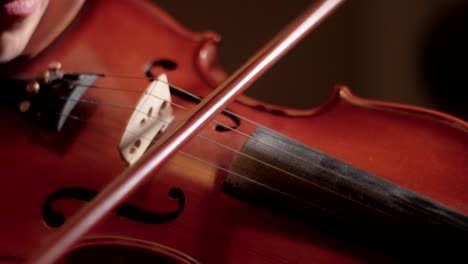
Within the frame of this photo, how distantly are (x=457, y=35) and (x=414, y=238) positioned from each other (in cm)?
87

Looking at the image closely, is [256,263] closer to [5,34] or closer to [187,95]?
[187,95]

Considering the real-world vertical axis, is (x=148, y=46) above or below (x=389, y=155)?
above

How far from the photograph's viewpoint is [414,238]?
0.51 meters

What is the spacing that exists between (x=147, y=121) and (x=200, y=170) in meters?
0.10

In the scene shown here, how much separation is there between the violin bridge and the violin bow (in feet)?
0.34

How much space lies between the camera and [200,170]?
0.64 meters

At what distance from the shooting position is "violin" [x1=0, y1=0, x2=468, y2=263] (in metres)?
0.53

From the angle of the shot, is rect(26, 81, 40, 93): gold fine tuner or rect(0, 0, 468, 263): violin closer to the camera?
rect(0, 0, 468, 263): violin

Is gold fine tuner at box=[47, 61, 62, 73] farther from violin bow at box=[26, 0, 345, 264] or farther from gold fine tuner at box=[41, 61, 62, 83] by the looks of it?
violin bow at box=[26, 0, 345, 264]

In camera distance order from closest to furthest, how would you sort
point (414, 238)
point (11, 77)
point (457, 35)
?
1. point (414, 238)
2. point (11, 77)
3. point (457, 35)

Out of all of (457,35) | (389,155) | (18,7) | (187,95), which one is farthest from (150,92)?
(457,35)

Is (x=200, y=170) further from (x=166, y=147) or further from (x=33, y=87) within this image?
(x=33, y=87)

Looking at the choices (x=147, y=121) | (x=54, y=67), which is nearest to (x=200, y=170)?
(x=147, y=121)

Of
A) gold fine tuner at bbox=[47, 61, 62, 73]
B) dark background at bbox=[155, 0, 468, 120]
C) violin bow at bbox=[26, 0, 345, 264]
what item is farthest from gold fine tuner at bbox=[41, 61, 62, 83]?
dark background at bbox=[155, 0, 468, 120]
